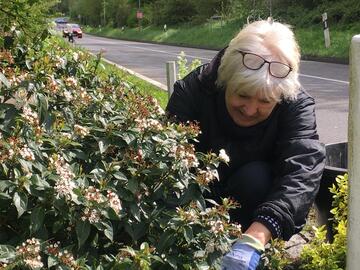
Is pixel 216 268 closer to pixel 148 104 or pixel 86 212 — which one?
pixel 86 212

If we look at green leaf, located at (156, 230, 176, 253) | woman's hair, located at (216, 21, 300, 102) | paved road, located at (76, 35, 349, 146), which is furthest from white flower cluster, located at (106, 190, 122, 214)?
paved road, located at (76, 35, 349, 146)

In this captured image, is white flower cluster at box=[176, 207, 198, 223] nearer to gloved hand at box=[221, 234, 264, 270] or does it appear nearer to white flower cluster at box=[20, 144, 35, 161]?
gloved hand at box=[221, 234, 264, 270]

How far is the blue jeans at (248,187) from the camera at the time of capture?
2.40 m

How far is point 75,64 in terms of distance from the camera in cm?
271

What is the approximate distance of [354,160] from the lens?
1695mm

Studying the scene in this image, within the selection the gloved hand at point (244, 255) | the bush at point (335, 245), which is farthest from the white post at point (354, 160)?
the bush at point (335, 245)

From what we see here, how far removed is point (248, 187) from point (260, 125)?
0.83 feet

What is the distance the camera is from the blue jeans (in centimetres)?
240

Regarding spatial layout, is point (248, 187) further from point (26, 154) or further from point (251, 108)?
point (26, 154)

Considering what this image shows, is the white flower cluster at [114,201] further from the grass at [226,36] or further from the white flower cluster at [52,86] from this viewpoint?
the grass at [226,36]

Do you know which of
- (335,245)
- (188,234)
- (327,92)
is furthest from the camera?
(327,92)

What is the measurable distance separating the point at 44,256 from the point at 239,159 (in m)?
1.22

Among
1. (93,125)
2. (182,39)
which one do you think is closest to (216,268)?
(93,125)

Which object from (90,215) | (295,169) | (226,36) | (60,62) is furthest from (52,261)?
(226,36)
